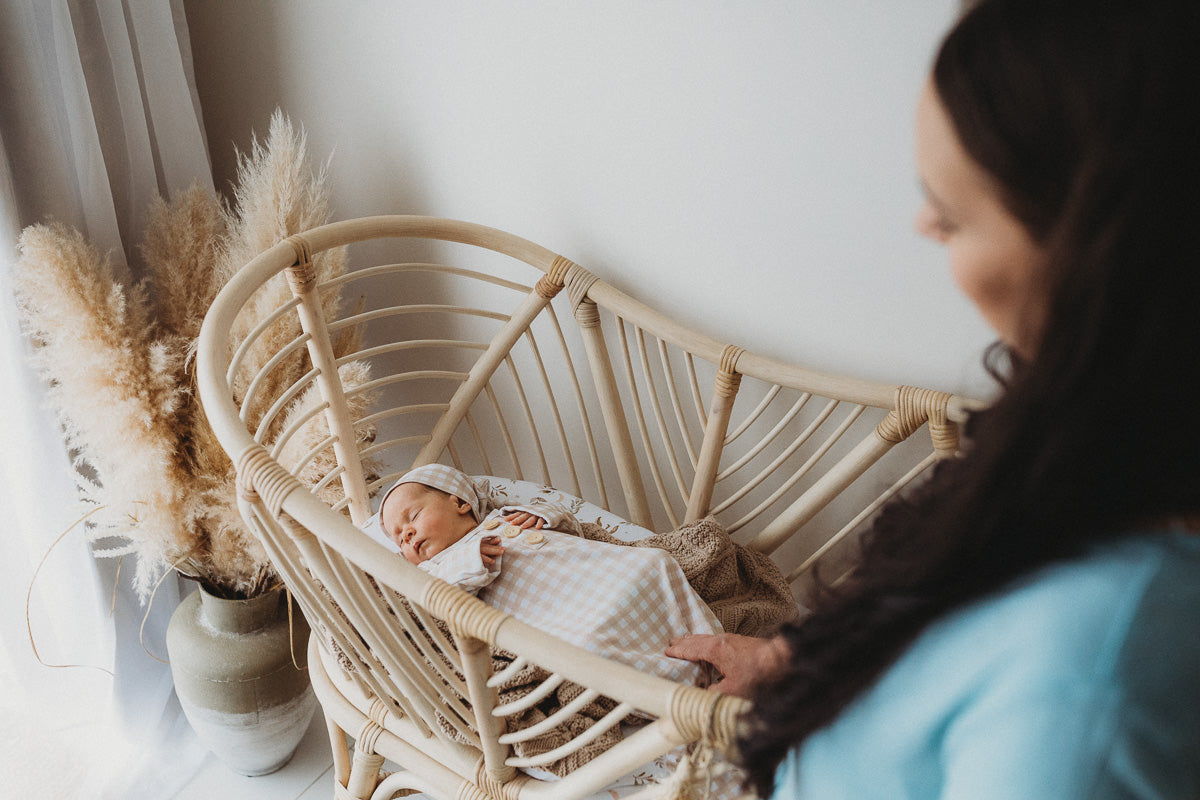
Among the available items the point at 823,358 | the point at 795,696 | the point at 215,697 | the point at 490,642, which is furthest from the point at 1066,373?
the point at 215,697

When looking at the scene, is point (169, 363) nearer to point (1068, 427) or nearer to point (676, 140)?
point (676, 140)

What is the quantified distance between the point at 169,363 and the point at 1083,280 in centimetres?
127

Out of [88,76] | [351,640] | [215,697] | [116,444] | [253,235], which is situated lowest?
[215,697]

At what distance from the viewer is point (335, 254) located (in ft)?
4.39

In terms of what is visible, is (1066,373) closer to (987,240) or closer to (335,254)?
(987,240)

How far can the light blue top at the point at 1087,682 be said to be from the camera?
1.27 feet

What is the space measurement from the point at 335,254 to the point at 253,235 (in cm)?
13

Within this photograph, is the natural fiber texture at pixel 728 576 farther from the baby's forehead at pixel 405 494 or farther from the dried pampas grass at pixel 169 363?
the dried pampas grass at pixel 169 363

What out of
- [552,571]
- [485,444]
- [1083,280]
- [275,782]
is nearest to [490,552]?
[552,571]

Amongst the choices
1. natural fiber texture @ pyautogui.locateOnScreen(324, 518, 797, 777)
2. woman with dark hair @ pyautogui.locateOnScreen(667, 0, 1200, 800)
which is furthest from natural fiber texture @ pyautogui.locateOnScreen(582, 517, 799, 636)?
woman with dark hair @ pyautogui.locateOnScreen(667, 0, 1200, 800)

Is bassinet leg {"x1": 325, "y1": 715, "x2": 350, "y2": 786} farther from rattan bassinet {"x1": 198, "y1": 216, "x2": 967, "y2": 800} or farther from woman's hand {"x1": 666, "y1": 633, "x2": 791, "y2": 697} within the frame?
woman's hand {"x1": 666, "y1": 633, "x2": 791, "y2": 697}

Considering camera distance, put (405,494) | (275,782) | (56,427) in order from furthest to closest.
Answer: (275,782) → (56,427) → (405,494)

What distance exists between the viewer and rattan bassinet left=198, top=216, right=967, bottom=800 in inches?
32.9

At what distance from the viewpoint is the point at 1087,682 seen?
0.39 meters
